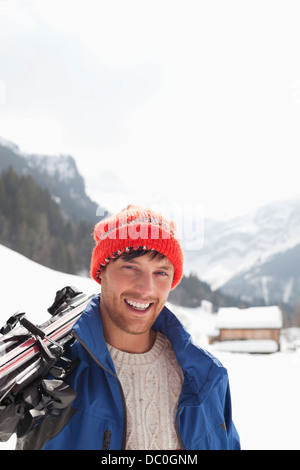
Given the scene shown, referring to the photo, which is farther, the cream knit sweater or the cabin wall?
the cabin wall

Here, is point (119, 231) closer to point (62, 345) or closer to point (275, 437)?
point (62, 345)

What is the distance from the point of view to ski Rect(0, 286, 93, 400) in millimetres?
1845

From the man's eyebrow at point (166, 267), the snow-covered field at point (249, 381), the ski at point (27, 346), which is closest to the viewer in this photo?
the ski at point (27, 346)

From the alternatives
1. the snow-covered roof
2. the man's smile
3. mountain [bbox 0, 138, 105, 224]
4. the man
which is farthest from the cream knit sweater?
mountain [bbox 0, 138, 105, 224]

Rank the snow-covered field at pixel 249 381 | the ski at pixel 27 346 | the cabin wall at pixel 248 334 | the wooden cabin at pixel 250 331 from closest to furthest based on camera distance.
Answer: the ski at pixel 27 346 < the snow-covered field at pixel 249 381 < the wooden cabin at pixel 250 331 < the cabin wall at pixel 248 334

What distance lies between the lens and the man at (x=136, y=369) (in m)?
1.95

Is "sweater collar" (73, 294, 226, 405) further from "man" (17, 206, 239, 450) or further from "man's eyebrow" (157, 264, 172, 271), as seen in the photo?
"man's eyebrow" (157, 264, 172, 271)

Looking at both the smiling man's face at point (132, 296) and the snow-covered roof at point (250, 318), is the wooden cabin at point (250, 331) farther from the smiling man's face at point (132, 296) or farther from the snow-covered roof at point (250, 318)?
the smiling man's face at point (132, 296)

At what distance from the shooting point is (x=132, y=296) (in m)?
2.23

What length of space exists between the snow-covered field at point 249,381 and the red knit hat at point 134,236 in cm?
376

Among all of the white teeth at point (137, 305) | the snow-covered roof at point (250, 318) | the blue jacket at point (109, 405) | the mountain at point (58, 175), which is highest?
the mountain at point (58, 175)

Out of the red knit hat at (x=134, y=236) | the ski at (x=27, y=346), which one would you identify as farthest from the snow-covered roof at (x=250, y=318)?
the ski at (x=27, y=346)

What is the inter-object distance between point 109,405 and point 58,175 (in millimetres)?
187103

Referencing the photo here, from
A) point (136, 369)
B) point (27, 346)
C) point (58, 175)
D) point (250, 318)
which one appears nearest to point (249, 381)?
point (136, 369)
